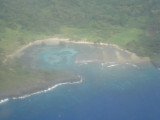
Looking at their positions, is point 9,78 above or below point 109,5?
below

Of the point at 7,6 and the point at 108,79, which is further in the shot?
the point at 7,6

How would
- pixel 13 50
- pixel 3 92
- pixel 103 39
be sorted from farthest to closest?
pixel 103 39 < pixel 13 50 < pixel 3 92

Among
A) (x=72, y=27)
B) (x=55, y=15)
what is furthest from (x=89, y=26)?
(x=55, y=15)

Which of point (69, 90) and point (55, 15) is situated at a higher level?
point (55, 15)

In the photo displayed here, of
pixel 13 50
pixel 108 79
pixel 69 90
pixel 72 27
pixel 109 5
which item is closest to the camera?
pixel 69 90

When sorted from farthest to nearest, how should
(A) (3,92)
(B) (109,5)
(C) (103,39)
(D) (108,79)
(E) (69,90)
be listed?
1. (B) (109,5)
2. (C) (103,39)
3. (D) (108,79)
4. (E) (69,90)
5. (A) (3,92)

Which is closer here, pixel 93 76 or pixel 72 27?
pixel 93 76

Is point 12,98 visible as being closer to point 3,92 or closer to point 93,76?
point 3,92

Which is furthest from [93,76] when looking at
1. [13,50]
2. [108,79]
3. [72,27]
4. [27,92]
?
[72,27]

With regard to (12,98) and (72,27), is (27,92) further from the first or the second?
(72,27)
